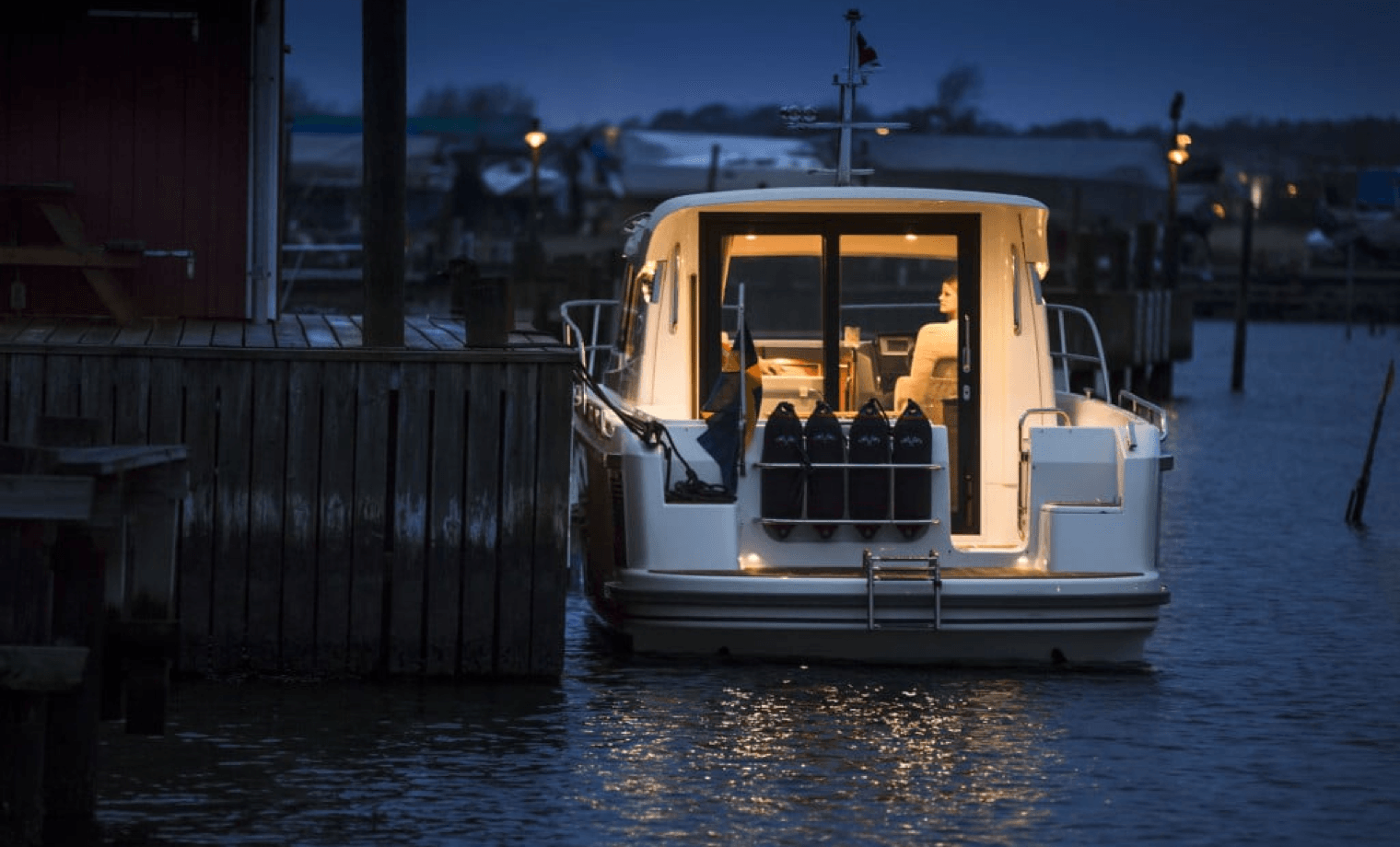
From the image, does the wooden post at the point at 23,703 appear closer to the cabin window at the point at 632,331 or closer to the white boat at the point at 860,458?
the white boat at the point at 860,458

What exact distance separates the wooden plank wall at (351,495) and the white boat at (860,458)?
44.7 inches

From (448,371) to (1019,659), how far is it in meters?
3.78

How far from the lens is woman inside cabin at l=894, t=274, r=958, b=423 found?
1362 cm

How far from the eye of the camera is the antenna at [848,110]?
14609 millimetres

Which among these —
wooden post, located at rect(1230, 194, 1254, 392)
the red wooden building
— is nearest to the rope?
the red wooden building

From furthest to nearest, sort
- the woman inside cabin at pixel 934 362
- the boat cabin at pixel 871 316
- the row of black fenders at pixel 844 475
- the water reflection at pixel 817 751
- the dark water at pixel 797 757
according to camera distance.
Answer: the woman inside cabin at pixel 934 362 → the boat cabin at pixel 871 316 → the row of black fenders at pixel 844 475 → the water reflection at pixel 817 751 → the dark water at pixel 797 757

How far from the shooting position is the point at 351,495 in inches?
445

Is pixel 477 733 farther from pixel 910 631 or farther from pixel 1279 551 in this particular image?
pixel 1279 551

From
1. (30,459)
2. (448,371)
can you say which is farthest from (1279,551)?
(30,459)

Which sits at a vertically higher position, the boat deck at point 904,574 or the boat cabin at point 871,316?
the boat cabin at point 871,316

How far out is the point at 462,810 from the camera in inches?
379

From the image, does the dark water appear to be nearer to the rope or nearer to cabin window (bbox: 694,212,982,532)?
the rope

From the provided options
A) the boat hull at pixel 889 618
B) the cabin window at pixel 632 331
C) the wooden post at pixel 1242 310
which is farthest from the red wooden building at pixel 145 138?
the wooden post at pixel 1242 310

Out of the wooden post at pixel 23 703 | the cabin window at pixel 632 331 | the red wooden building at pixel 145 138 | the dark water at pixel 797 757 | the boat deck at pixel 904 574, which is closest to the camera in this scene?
the wooden post at pixel 23 703
